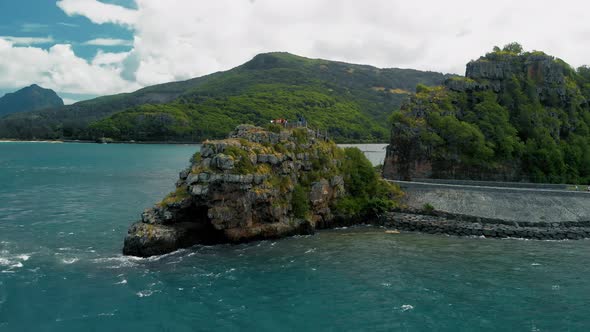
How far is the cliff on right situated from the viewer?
91.7 metres

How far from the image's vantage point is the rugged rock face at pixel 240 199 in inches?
2144

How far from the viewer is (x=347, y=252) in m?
55.2

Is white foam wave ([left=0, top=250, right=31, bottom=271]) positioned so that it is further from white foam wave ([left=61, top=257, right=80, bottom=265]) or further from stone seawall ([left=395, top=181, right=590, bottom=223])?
stone seawall ([left=395, top=181, right=590, bottom=223])

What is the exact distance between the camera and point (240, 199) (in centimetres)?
5703

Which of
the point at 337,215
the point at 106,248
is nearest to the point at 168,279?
the point at 106,248

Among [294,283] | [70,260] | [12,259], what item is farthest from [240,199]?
[12,259]

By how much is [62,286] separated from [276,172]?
31.2 metres

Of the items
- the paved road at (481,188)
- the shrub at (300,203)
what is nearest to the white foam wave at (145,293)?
the shrub at (300,203)

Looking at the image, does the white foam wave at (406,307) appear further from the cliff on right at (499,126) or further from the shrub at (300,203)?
the cliff on right at (499,126)

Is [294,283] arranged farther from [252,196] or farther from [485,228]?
[485,228]

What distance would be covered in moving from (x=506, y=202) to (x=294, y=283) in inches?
1851

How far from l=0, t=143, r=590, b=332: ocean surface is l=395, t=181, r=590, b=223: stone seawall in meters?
8.75

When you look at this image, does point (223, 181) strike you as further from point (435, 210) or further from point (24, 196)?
point (24, 196)

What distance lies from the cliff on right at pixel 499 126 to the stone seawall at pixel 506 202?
37.7 ft
